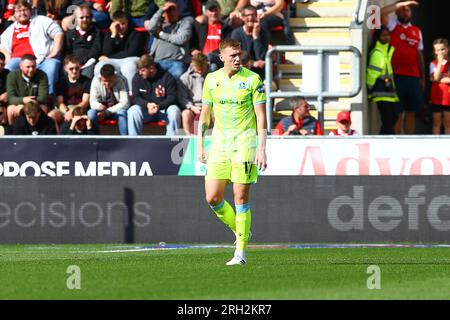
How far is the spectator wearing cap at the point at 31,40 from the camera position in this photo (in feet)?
74.0

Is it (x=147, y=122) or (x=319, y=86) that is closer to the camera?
(x=319, y=86)

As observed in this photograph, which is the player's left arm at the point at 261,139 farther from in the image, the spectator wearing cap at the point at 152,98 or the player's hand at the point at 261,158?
the spectator wearing cap at the point at 152,98

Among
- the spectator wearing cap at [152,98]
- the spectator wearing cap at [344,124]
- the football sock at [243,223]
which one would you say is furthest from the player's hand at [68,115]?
the football sock at [243,223]

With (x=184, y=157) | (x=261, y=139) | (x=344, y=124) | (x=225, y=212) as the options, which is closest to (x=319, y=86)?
(x=344, y=124)

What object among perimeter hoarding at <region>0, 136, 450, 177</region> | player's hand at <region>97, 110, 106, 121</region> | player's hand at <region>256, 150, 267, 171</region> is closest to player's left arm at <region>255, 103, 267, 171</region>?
player's hand at <region>256, 150, 267, 171</region>

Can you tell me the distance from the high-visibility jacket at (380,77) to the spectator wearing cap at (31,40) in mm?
5297

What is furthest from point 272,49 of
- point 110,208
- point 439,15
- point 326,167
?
point 439,15

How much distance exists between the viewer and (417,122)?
1033 inches

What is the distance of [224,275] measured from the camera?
1217 centimetres

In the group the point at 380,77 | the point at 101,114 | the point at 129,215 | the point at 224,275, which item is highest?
the point at 380,77

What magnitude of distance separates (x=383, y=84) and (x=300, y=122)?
108 inches

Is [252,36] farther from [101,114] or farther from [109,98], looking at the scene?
[101,114]
